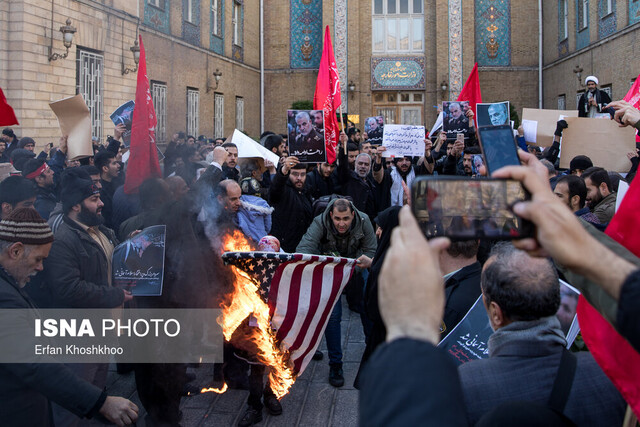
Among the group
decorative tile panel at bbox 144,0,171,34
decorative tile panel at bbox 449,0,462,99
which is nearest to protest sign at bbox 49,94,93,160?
decorative tile panel at bbox 144,0,171,34

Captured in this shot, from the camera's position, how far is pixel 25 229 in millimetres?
3145

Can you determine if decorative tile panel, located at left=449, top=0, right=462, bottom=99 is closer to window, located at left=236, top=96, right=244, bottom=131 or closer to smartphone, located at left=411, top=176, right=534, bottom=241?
window, located at left=236, top=96, right=244, bottom=131

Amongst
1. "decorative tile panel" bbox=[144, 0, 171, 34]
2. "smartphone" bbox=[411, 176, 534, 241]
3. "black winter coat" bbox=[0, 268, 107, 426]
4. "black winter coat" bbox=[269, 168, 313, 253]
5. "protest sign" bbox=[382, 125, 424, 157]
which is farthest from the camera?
"decorative tile panel" bbox=[144, 0, 171, 34]

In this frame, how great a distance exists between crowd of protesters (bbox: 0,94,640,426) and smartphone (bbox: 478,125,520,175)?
11 centimetres

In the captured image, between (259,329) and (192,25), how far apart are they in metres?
16.9

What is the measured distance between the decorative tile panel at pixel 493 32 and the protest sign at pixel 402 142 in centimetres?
1765

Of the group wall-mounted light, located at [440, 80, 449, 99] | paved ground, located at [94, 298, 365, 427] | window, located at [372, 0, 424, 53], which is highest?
window, located at [372, 0, 424, 53]

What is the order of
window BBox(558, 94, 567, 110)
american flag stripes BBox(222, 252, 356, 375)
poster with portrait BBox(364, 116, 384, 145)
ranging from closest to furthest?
american flag stripes BBox(222, 252, 356, 375)
poster with portrait BBox(364, 116, 384, 145)
window BBox(558, 94, 567, 110)

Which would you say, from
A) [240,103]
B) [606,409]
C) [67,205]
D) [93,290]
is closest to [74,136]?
[67,205]

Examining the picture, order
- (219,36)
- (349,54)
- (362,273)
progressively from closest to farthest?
(362,273), (219,36), (349,54)

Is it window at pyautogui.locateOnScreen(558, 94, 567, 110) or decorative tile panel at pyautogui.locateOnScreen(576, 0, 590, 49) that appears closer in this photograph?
decorative tile panel at pyautogui.locateOnScreen(576, 0, 590, 49)

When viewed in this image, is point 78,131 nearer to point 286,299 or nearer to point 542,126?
point 286,299

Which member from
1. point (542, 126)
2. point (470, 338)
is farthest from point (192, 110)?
point (470, 338)

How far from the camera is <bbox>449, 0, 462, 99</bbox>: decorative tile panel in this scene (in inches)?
940
